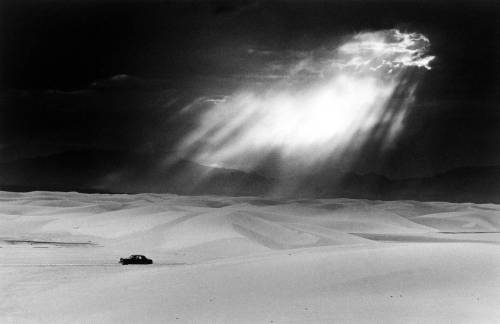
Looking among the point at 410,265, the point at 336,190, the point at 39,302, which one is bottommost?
the point at 39,302

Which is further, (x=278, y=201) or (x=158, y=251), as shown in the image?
(x=278, y=201)

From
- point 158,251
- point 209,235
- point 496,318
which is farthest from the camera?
point 209,235

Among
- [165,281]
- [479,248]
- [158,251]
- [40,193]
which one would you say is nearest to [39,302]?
[165,281]

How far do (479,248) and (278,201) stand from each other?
154 ft

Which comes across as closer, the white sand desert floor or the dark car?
the white sand desert floor

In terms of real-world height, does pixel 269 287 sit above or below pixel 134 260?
above

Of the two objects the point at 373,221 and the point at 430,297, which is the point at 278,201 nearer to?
the point at 373,221

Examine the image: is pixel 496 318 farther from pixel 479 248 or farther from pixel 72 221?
pixel 72 221

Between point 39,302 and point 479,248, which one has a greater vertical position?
point 479,248

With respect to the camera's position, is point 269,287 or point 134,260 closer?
point 269,287

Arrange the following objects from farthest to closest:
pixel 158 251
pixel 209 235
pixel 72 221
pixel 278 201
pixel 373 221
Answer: pixel 278 201, pixel 373 221, pixel 72 221, pixel 209 235, pixel 158 251

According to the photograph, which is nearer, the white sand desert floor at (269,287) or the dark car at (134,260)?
the white sand desert floor at (269,287)

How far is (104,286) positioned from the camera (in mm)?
14445

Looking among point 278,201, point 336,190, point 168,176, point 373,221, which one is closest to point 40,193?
point 278,201
